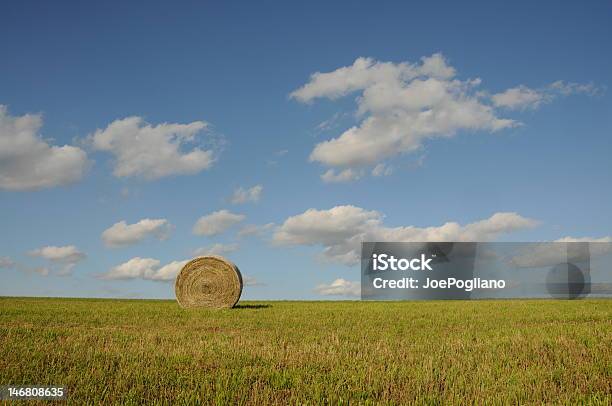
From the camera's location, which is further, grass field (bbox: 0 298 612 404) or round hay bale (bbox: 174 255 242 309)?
round hay bale (bbox: 174 255 242 309)

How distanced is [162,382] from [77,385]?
98 cm

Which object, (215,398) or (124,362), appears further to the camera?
(124,362)

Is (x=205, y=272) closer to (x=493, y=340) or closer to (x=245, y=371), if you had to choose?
(x=493, y=340)

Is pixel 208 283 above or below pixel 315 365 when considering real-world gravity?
above

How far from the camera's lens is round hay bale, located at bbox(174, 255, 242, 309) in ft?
78.6

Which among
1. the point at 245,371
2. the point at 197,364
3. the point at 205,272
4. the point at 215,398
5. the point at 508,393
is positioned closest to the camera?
the point at 215,398

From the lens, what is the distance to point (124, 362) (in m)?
8.30

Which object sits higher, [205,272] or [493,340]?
[205,272]

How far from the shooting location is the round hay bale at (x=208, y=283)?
23953mm

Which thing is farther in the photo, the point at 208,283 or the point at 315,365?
the point at 208,283

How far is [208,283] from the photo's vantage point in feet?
79.1

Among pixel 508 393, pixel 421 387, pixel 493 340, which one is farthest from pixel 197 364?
pixel 493 340

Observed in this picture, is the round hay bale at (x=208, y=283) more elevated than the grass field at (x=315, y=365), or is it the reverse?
the round hay bale at (x=208, y=283)

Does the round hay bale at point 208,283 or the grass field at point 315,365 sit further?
the round hay bale at point 208,283
